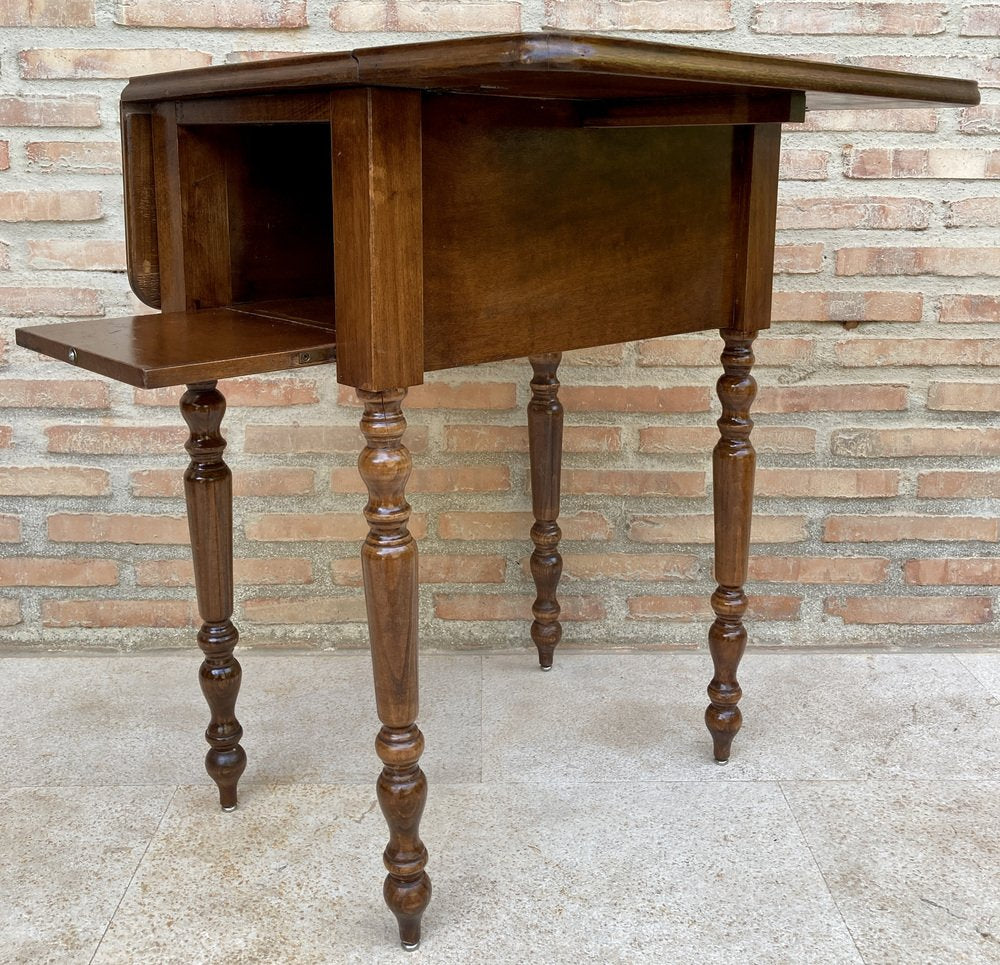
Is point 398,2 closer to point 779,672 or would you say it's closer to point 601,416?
point 601,416

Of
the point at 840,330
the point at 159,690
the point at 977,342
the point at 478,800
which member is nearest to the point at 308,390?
the point at 159,690

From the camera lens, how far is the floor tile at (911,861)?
55.0 inches

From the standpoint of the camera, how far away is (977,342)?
213 centimetres

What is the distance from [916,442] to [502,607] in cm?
84

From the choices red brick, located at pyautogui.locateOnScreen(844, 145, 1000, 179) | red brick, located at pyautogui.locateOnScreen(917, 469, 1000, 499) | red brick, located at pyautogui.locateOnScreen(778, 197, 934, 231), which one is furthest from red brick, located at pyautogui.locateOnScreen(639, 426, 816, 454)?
red brick, located at pyautogui.locateOnScreen(844, 145, 1000, 179)

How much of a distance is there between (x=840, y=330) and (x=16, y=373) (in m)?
1.50

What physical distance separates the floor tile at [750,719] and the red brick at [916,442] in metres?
0.39

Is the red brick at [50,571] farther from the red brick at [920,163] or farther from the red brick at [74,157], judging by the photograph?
the red brick at [920,163]

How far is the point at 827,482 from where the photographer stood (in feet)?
7.18

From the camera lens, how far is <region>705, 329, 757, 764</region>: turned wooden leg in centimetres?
169

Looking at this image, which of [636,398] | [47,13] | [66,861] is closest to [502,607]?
[636,398]

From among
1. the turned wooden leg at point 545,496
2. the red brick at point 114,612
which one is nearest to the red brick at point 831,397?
the turned wooden leg at point 545,496

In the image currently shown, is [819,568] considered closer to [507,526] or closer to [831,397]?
[831,397]

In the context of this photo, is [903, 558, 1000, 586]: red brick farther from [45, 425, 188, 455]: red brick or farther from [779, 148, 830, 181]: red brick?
[45, 425, 188, 455]: red brick
